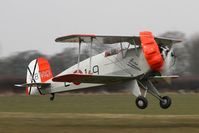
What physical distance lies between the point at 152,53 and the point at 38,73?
6.97 meters

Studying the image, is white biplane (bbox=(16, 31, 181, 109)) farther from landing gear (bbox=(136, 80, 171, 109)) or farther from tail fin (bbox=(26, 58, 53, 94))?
tail fin (bbox=(26, 58, 53, 94))

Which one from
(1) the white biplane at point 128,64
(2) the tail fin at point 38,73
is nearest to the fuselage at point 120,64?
(1) the white biplane at point 128,64

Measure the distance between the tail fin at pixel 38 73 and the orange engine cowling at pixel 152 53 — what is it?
6043 millimetres

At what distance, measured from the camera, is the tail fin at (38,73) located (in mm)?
16891

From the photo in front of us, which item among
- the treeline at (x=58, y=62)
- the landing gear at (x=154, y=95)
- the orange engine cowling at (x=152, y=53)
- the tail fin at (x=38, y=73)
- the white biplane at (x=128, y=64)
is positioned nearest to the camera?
the orange engine cowling at (x=152, y=53)

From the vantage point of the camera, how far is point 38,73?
17266 mm

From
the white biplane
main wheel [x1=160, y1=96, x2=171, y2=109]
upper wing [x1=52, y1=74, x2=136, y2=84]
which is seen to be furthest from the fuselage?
main wheel [x1=160, y1=96, x2=171, y2=109]

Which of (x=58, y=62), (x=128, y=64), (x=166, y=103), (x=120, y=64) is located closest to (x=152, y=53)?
(x=128, y=64)

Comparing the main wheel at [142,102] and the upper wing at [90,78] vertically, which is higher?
the upper wing at [90,78]

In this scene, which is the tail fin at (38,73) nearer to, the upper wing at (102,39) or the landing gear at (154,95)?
the upper wing at (102,39)

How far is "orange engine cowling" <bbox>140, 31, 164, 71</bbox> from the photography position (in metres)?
12.0

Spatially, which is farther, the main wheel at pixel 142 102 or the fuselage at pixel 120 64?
the fuselage at pixel 120 64
